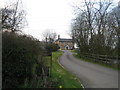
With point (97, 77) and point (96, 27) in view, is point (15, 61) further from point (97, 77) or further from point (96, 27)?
point (96, 27)

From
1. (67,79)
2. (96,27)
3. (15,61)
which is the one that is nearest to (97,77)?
(67,79)

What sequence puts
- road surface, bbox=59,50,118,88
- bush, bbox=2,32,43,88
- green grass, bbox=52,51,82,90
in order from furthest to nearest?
road surface, bbox=59,50,118,88
green grass, bbox=52,51,82,90
bush, bbox=2,32,43,88

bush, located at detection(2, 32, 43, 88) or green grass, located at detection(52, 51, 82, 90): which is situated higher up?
bush, located at detection(2, 32, 43, 88)

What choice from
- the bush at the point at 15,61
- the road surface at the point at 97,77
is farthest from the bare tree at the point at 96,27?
the bush at the point at 15,61

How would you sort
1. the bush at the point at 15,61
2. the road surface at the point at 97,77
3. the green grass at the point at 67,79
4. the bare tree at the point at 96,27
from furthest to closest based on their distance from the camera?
1. the bare tree at the point at 96,27
2. the road surface at the point at 97,77
3. the green grass at the point at 67,79
4. the bush at the point at 15,61

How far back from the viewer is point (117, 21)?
13.7 metres

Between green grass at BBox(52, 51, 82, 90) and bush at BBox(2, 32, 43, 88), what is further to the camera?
green grass at BBox(52, 51, 82, 90)

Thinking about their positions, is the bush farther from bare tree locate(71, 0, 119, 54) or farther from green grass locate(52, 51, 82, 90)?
bare tree locate(71, 0, 119, 54)

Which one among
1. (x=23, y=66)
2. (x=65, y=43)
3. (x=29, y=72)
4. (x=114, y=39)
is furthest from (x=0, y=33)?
(x=65, y=43)

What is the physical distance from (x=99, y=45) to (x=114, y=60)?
4.73 metres

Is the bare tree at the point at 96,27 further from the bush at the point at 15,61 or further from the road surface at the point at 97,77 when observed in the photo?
the bush at the point at 15,61

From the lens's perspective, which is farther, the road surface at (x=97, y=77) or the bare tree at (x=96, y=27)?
the bare tree at (x=96, y=27)

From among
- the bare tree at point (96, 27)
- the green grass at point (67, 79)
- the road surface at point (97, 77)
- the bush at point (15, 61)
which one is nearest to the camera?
the bush at point (15, 61)

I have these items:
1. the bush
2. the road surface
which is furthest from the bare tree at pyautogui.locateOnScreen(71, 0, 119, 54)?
the bush
